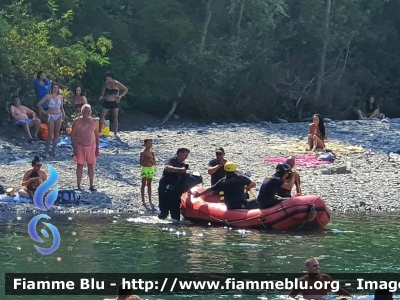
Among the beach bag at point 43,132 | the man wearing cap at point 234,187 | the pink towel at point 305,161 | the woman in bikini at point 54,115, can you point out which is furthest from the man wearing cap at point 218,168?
the beach bag at point 43,132

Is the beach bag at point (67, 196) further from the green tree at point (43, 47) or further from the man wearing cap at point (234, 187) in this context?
the green tree at point (43, 47)

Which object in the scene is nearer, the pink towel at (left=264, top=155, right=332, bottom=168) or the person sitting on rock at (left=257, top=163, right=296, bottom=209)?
the person sitting on rock at (left=257, top=163, right=296, bottom=209)

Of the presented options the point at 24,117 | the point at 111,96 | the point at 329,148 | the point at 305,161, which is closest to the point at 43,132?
the point at 24,117

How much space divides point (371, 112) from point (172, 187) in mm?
16483

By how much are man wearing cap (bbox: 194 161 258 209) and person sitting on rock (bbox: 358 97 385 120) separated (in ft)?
50.5

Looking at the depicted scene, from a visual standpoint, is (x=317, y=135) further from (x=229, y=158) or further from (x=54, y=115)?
(x=54, y=115)

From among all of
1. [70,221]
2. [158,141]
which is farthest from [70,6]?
[70,221]

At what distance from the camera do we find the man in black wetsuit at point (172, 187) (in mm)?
15867

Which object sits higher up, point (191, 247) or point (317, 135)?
point (317, 135)

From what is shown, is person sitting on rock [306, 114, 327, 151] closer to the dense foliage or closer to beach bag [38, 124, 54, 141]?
beach bag [38, 124, 54, 141]

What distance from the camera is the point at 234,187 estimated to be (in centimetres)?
1572

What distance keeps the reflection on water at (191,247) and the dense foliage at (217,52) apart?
9.23 m

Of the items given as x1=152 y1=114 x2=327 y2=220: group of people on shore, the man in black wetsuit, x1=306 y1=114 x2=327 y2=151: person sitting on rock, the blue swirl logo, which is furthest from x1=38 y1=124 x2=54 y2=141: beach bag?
the man in black wetsuit

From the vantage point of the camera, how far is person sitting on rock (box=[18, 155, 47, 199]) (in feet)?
55.7
